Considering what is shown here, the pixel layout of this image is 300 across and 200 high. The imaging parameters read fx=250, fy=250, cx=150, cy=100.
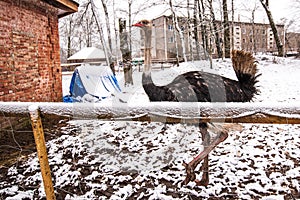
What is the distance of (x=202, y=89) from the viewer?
9.77 ft

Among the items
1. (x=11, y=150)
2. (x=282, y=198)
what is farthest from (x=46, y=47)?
(x=282, y=198)

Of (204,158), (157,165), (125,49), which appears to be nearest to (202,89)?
(204,158)

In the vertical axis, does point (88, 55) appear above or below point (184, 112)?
above

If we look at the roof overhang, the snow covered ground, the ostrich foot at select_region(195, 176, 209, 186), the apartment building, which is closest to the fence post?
the snow covered ground

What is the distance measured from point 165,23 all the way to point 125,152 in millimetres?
28300

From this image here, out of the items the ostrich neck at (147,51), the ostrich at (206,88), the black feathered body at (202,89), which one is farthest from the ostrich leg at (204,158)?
the ostrich neck at (147,51)

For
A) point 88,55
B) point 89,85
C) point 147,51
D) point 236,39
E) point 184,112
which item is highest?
point 236,39

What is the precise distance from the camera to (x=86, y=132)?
467 centimetres

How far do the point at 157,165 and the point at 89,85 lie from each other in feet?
16.6

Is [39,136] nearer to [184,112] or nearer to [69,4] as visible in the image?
[184,112]

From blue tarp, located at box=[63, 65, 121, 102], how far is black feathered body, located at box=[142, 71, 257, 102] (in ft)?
14.7

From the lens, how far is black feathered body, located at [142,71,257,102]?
9.57 ft

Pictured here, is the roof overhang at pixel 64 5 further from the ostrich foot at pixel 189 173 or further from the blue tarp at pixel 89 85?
the ostrich foot at pixel 189 173

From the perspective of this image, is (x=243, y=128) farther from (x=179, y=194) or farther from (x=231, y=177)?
(x=179, y=194)
